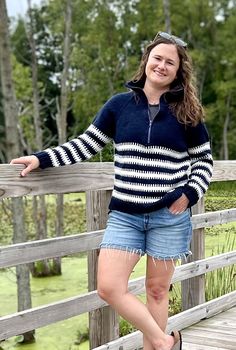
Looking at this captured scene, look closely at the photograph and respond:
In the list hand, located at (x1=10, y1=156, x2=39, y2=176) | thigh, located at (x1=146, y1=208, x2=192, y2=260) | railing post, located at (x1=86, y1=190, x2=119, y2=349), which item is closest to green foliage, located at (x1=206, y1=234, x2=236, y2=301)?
railing post, located at (x1=86, y1=190, x2=119, y2=349)

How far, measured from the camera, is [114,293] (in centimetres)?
239

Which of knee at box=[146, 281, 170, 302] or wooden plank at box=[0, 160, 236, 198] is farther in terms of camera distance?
knee at box=[146, 281, 170, 302]

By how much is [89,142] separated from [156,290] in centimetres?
62

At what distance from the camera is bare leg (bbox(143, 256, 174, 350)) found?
250 cm

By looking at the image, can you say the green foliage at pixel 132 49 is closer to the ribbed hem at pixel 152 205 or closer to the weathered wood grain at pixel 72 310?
the weathered wood grain at pixel 72 310

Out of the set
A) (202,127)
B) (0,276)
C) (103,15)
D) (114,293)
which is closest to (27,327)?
(114,293)

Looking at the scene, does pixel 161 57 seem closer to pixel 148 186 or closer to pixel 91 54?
pixel 148 186

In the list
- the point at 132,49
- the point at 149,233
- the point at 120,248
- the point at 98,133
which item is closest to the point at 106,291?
the point at 120,248

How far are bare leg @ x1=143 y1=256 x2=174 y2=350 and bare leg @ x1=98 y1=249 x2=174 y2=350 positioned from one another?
0.31ft

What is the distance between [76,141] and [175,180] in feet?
1.32

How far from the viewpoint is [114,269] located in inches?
94.2

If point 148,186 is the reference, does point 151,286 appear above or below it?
below

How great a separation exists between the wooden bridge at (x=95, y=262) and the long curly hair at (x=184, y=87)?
491mm

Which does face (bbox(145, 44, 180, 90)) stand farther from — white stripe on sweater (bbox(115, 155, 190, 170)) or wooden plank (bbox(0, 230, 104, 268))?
wooden plank (bbox(0, 230, 104, 268))
